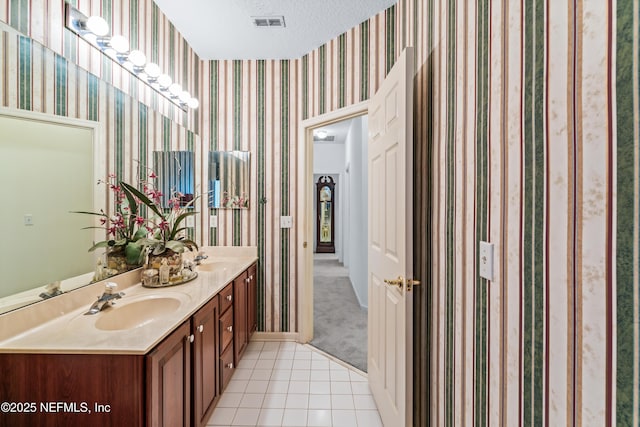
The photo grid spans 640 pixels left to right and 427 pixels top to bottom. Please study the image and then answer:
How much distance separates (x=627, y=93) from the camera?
0.49 m

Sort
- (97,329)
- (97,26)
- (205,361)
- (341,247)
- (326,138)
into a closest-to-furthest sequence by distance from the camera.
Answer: (97,329), (97,26), (205,361), (326,138), (341,247)

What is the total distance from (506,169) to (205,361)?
1.70 metres

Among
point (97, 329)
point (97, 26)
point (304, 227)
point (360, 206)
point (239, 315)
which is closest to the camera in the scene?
point (97, 329)

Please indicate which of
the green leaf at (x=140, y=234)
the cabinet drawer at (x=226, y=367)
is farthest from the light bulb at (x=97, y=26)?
the cabinet drawer at (x=226, y=367)

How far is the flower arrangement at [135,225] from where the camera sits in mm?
1629

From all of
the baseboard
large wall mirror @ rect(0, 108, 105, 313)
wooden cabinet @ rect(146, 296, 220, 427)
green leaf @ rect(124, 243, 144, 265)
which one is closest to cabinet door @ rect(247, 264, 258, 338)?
the baseboard

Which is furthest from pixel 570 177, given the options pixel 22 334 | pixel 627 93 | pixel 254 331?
pixel 254 331

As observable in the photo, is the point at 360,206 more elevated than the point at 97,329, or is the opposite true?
the point at 360,206

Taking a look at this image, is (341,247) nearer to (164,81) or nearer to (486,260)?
(164,81)

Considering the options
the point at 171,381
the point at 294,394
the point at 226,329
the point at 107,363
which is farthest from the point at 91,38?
the point at 294,394

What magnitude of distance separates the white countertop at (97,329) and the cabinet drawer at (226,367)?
537 millimetres

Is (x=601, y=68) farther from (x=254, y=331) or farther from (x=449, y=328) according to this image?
(x=254, y=331)

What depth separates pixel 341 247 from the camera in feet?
22.5

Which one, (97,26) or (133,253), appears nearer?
(97,26)
